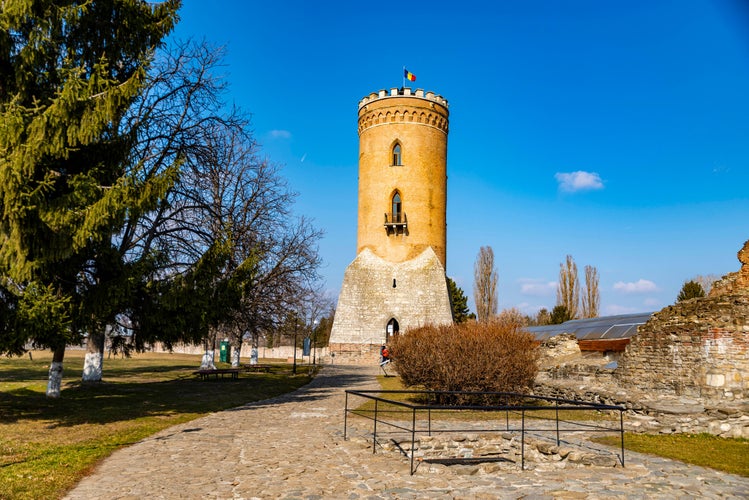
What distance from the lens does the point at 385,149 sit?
3303cm

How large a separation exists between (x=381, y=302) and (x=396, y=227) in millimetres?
4403

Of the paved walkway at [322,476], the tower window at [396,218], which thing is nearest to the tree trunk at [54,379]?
the paved walkway at [322,476]

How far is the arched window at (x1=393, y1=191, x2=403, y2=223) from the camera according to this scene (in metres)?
32.7

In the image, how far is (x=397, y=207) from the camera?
1300 inches

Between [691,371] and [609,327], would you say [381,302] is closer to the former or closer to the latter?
[609,327]

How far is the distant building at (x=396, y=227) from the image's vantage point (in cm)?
3150

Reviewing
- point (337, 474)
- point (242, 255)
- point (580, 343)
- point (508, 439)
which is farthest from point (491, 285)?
point (337, 474)

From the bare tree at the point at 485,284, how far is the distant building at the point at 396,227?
1959 cm

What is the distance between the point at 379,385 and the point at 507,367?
6.14 metres

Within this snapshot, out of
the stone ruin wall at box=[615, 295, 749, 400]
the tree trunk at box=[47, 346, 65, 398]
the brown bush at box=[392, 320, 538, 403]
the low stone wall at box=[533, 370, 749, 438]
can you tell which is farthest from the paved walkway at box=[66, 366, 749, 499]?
the stone ruin wall at box=[615, 295, 749, 400]

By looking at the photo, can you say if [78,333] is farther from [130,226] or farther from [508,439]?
[508,439]

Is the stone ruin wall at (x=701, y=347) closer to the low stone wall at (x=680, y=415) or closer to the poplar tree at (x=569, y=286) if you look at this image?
the low stone wall at (x=680, y=415)

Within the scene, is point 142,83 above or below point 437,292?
above

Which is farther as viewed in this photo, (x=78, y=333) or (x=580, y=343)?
(x=580, y=343)
